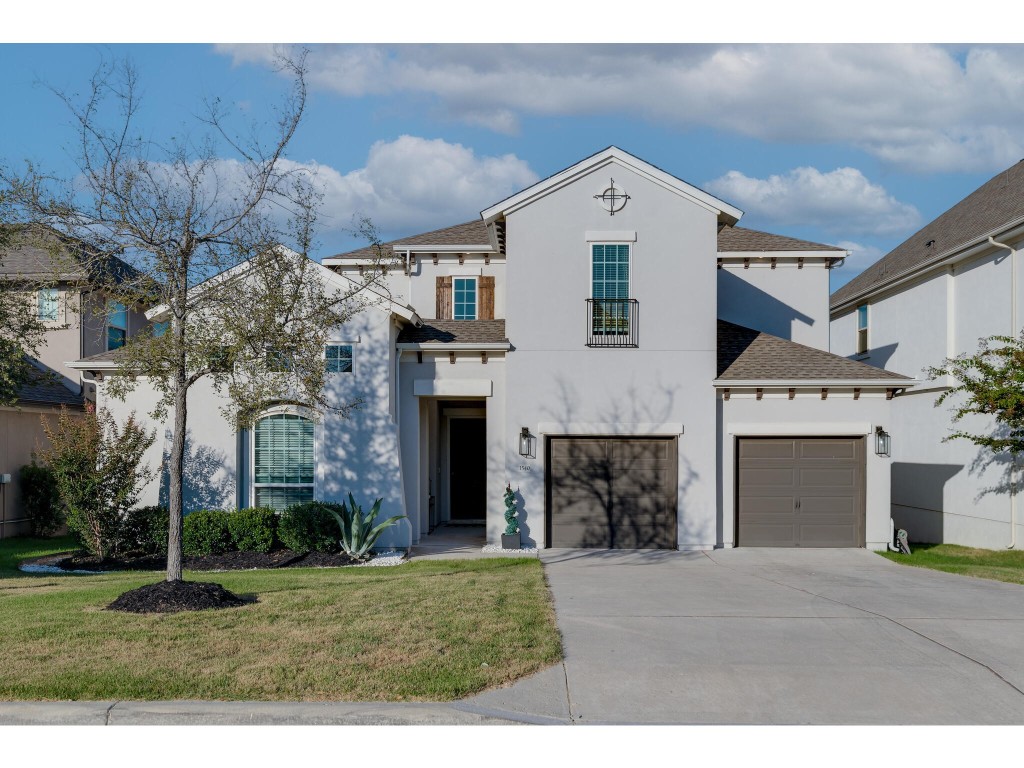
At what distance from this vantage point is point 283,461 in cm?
1644

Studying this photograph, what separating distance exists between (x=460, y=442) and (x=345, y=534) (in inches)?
265

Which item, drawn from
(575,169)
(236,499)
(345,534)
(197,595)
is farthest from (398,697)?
(575,169)

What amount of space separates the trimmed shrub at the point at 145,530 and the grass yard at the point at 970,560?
42.0 ft

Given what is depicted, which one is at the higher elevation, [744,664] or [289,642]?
[289,642]

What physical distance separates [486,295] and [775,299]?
671 centimetres

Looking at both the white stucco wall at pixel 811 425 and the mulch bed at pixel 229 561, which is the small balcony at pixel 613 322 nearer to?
the white stucco wall at pixel 811 425

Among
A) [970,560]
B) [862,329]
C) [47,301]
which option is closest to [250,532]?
[47,301]

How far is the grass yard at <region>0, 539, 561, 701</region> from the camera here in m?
7.04

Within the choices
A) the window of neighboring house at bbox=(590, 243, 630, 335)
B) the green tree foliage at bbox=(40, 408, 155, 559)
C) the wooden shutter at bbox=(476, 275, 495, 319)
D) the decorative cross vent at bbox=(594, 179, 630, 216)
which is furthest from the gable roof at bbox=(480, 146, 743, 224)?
the green tree foliage at bbox=(40, 408, 155, 559)

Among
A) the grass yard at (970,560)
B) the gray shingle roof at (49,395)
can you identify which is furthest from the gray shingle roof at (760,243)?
the gray shingle roof at (49,395)

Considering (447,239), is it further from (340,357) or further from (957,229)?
(957,229)

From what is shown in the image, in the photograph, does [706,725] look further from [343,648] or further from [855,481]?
[855,481]

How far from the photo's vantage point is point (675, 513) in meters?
17.1

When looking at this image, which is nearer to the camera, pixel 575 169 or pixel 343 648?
pixel 343 648
